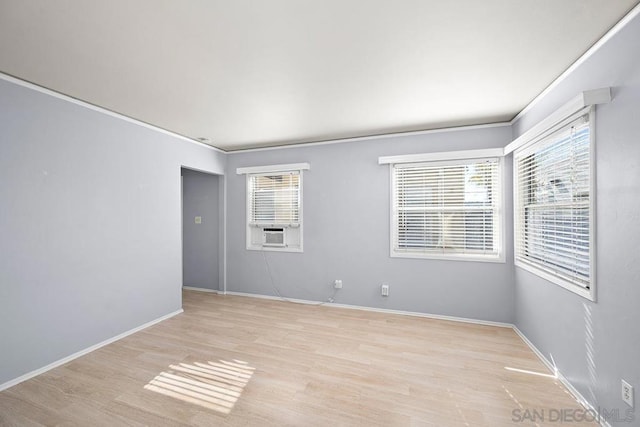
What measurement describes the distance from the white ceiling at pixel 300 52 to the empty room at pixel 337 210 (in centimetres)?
2

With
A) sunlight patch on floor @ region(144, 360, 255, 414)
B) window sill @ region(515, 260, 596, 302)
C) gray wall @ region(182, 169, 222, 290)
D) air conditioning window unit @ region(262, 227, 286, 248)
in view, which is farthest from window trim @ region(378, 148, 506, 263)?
gray wall @ region(182, 169, 222, 290)

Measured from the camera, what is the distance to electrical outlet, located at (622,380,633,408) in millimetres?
1535

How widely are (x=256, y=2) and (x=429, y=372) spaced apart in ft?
9.76

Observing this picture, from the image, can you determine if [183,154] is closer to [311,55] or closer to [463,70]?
[311,55]

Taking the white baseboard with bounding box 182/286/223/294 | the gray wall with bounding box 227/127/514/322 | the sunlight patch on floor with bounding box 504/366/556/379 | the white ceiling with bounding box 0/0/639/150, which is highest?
the white ceiling with bounding box 0/0/639/150

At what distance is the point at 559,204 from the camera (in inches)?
90.0

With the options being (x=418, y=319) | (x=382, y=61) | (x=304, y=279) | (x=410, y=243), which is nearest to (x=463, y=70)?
(x=382, y=61)

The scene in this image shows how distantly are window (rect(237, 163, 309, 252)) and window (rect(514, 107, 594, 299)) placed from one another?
280 centimetres

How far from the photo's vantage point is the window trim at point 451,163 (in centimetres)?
337

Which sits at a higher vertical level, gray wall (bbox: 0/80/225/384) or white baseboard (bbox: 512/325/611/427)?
gray wall (bbox: 0/80/225/384)

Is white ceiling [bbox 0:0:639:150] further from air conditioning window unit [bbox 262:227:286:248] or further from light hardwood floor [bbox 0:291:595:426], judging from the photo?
light hardwood floor [bbox 0:291:595:426]

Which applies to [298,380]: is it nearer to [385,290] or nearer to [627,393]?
[385,290]

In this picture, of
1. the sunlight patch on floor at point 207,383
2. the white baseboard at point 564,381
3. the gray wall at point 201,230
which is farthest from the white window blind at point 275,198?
the white baseboard at point 564,381

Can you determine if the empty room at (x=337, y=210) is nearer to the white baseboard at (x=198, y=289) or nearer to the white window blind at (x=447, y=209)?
the white window blind at (x=447, y=209)
